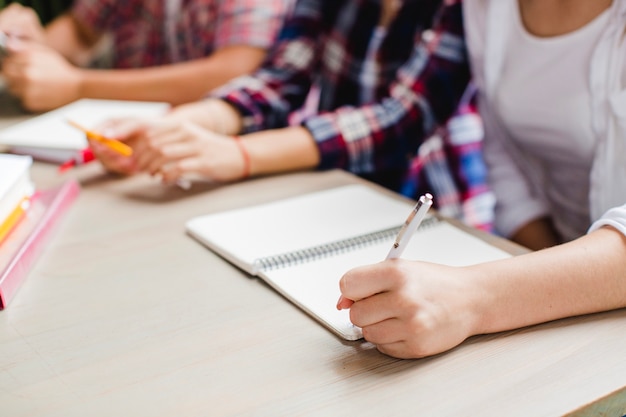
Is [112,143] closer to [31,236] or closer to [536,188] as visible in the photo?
[31,236]

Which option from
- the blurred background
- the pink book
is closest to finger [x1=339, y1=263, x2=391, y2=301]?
the pink book

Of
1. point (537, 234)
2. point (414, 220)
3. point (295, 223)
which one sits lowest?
point (537, 234)

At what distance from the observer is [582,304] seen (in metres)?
0.59

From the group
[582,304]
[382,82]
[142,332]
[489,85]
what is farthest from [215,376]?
[382,82]

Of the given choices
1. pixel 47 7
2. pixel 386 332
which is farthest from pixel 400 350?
pixel 47 7

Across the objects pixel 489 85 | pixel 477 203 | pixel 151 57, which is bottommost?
pixel 477 203

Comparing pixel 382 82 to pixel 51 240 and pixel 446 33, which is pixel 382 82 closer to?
pixel 446 33

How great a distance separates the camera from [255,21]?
4.40ft

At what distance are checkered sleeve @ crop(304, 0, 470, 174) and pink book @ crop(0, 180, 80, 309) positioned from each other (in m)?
0.38

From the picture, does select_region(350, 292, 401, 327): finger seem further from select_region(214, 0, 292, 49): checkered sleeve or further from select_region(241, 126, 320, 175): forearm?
select_region(214, 0, 292, 49): checkered sleeve

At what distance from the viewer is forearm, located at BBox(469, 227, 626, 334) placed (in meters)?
0.58

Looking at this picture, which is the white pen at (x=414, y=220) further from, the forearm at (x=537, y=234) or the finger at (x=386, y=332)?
the forearm at (x=537, y=234)

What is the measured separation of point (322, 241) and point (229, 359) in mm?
218

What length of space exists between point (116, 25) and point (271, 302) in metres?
1.46
